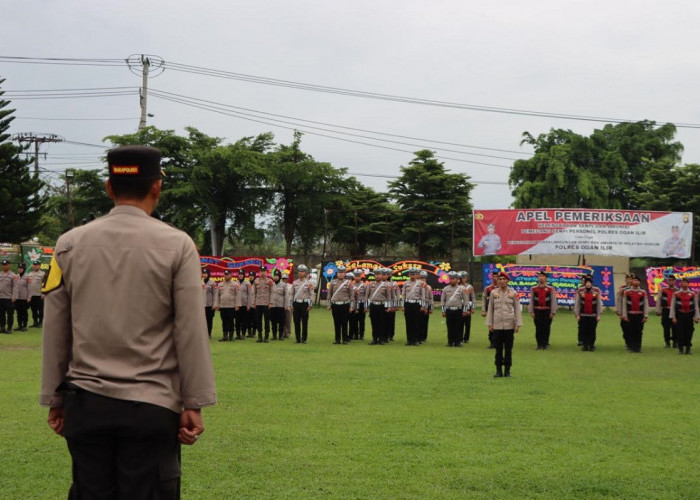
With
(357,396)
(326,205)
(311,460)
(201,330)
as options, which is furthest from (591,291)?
(326,205)

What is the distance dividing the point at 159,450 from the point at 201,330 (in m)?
0.52

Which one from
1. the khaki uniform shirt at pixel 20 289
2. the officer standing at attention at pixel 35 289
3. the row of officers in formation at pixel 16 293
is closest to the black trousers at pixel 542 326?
the row of officers in formation at pixel 16 293

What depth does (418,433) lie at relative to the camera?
925 centimetres

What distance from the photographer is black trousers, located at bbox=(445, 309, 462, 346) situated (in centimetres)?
2291

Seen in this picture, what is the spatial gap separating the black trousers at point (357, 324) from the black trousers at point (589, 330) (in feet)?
20.4

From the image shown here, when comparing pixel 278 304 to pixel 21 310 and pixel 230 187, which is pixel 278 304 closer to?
pixel 21 310

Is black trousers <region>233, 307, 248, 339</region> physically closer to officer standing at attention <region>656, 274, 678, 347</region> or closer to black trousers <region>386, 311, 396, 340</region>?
black trousers <region>386, 311, 396, 340</region>

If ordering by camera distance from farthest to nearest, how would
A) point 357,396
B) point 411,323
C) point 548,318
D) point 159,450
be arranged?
1. point 411,323
2. point 548,318
3. point 357,396
4. point 159,450

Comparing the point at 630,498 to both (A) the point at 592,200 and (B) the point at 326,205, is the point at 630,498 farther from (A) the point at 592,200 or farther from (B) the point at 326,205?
(A) the point at 592,200

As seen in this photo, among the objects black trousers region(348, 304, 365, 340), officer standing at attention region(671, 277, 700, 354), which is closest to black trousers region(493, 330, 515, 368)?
officer standing at attention region(671, 277, 700, 354)

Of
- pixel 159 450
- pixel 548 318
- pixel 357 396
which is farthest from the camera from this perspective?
pixel 548 318

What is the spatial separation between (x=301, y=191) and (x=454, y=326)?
31.1 m

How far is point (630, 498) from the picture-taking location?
6730 millimetres

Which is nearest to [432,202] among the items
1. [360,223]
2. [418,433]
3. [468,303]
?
[360,223]
